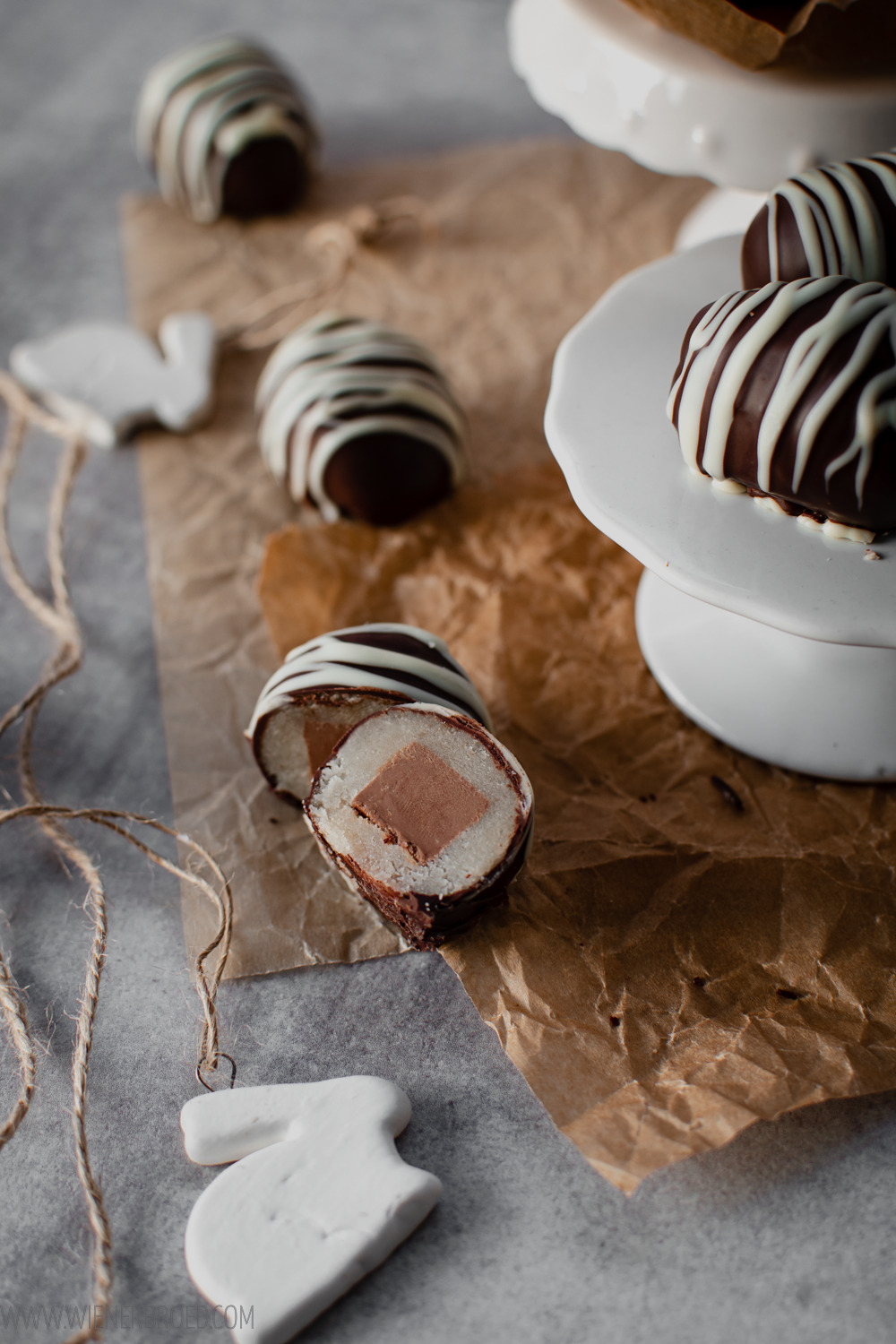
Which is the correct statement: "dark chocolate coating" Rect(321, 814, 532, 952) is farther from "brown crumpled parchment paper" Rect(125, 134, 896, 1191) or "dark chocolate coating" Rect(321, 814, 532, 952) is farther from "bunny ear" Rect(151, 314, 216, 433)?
"bunny ear" Rect(151, 314, 216, 433)

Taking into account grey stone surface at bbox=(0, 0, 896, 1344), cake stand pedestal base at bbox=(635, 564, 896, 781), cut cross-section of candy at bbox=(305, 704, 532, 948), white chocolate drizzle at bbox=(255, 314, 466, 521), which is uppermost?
white chocolate drizzle at bbox=(255, 314, 466, 521)

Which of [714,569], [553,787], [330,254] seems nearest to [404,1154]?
[553,787]

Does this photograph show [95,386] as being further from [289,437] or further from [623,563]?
[623,563]

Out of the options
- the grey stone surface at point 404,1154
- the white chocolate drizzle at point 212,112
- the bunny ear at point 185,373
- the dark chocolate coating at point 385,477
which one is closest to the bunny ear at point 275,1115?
the grey stone surface at point 404,1154

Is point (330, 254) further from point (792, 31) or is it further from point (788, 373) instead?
point (788, 373)

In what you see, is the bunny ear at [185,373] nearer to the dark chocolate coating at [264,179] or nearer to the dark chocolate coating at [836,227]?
the dark chocolate coating at [264,179]

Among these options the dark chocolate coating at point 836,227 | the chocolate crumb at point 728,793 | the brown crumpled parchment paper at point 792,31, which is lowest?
the chocolate crumb at point 728,793

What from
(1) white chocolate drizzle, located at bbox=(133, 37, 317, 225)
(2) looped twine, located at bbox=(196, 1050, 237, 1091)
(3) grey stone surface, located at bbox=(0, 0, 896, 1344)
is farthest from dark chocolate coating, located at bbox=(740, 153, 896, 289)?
(1) white chocolate drizzle, located at bbox=(133, 37, 317, 225)
